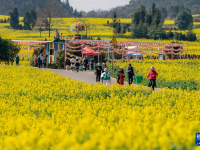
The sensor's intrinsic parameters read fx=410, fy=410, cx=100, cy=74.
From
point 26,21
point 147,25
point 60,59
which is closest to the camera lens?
point 60,59

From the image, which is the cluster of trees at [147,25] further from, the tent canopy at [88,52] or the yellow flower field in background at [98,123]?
the yellow flower field in background at [98,123]

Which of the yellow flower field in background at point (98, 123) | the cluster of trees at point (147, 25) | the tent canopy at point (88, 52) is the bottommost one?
the yellow flower field in background at point (98, 123)

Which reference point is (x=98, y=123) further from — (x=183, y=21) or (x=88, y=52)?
(x=183, y=21)

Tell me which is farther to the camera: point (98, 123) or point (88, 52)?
point (88, 52)

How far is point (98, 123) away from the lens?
8406mm

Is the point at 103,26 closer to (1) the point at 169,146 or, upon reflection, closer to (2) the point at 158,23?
(2) the point at 158,23

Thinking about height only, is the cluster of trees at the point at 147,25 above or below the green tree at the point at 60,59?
above

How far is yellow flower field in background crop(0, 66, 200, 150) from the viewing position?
5.32m

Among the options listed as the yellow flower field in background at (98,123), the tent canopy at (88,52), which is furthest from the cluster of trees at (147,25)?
the yellow flower field in background at (98,123)

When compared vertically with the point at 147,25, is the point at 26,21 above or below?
above

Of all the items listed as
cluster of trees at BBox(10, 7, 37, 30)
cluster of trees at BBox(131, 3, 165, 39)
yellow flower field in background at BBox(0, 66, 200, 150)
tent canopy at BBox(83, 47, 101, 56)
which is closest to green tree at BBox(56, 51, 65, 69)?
tent canopy at BBox(83, 47, 101, 56)

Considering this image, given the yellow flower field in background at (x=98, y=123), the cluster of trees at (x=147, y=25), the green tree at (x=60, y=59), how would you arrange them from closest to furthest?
the yellow flower field in background at (x=98, y=123) < the green tree at (x=60, y=59) < the cluster of trees at (x=147, y=25)

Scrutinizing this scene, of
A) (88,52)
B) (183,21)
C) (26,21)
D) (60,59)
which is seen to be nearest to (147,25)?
(183,21)

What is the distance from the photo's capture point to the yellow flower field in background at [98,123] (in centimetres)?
532
